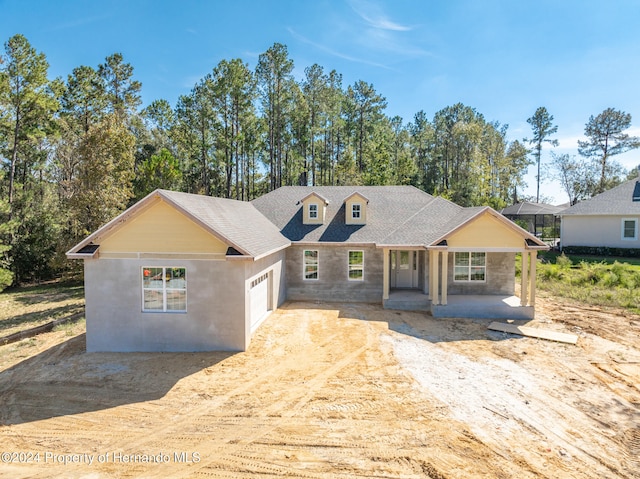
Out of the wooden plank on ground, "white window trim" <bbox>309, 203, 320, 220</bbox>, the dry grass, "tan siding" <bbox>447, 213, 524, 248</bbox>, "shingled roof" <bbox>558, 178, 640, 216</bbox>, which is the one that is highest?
"shingled roof" <bbox>558, 178, 640, 216</bbox>

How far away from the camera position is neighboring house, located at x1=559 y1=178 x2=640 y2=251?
1077 inches

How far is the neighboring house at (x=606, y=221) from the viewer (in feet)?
89.7

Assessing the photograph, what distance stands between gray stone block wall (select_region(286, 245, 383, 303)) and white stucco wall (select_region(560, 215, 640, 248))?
2157 centimetres

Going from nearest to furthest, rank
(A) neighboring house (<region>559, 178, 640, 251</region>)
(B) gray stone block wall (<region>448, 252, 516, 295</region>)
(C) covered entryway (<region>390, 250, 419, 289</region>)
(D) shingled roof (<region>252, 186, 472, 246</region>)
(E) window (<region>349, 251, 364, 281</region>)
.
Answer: (B) gray stone block wall (<region>448, 252, 516, 295</region>)
(D) shingled roof (<region>252, 186, 472, 246</region>)
(E) window (<region>349, 251, 364, 281</region>)
(C) covered entryway (<region>390, 250, 419, 289</region>)
(A) neighboring house (<region>559, 178, 640, 251</region>)

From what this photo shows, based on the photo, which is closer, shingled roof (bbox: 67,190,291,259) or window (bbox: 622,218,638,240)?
shingled roof (bbox: 67,190,291,259)

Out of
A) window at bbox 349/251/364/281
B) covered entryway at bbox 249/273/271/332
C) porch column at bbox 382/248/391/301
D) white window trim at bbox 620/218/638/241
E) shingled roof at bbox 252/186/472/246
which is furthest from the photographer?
white window trim at bbox 620/218/638/241

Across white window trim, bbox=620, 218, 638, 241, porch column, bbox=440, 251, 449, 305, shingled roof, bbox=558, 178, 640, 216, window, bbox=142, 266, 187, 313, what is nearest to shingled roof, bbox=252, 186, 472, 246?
porch column, bbox=440, 251, 449, 305

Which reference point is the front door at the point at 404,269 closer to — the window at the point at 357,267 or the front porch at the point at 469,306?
the front porch at the point at 469,306

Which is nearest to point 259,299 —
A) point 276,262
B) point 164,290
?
point 276,262

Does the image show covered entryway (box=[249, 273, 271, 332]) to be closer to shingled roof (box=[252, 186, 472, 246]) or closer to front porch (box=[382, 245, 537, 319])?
shingled roof (box=[252, 186, 472, 246])

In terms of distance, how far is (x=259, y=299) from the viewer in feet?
46.4

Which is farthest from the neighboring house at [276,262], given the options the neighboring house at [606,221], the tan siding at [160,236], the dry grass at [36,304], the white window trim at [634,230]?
the white window trim at [634,230]

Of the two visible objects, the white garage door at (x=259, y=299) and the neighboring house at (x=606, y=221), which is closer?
the white garage door at (x=259, y=299)

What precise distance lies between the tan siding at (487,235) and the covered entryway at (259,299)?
25.7 feet
